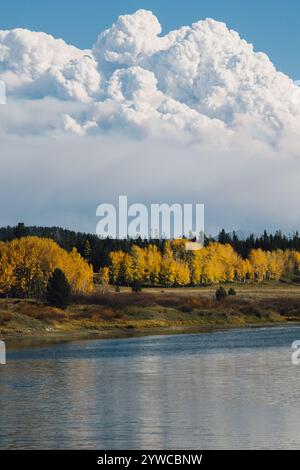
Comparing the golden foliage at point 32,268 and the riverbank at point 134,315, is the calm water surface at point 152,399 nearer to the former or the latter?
the riverbank at point 134,315

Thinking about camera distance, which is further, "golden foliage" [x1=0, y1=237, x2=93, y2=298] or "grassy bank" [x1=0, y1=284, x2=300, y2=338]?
"golden foliage" [x1=0, y1=237, x2=93, y2=298]

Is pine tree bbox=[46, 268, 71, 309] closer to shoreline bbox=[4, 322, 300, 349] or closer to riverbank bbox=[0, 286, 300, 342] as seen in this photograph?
riverbank bbox=[0, 286, 300, 342]

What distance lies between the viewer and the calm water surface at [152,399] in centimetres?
3831

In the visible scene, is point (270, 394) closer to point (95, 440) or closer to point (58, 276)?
point (95, 440)

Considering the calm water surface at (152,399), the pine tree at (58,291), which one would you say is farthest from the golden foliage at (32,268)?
the calm water surface at (152,399)

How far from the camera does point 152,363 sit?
72812 millimetres

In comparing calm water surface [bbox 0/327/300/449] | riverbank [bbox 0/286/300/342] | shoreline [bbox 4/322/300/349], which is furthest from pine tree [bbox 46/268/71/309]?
calm water surface [bbox 0/327/300/449]

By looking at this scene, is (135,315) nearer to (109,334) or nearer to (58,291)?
(58,291)

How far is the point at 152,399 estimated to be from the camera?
5003 cm

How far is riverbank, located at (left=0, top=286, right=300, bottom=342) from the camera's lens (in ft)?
398

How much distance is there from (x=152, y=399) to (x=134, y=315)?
8769 cm

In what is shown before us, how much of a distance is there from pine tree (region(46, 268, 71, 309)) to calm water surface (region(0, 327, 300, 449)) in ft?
154
